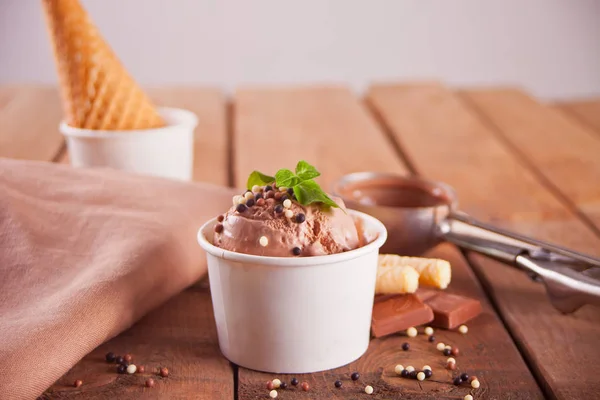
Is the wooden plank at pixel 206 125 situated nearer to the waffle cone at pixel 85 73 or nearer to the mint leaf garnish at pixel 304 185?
the waffle cone at pixel 85 73

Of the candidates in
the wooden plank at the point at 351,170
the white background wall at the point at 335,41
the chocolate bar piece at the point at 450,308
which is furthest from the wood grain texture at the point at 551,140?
the white background wall at the point at 335,41

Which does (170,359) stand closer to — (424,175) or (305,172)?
(305,172)

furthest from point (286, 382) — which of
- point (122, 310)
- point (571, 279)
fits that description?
point (571, 279)

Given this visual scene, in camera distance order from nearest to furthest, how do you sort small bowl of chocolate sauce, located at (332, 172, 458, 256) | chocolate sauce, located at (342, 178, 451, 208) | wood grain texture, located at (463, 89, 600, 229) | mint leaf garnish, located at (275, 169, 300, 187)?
mint leaf garnish, located at (275, 169, 300, 187)
small bowl of chocolate sauce, located at (332, 172, 458, 256)
chocolate sauce, located at (342, 178, 451, 208)
wood grain texture, located at (463, 89, 600, 229)

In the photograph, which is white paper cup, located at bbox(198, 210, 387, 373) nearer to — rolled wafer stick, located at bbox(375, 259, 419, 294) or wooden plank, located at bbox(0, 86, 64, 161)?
rolled wafer stick, located at bbox(375, 259, 419, 294)

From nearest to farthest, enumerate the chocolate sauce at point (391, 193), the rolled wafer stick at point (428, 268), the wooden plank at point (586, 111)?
the rolled wafer stick at point (428, 268), the chocolate sauce at point (391, 193), the wooden plank at point (586, 111)

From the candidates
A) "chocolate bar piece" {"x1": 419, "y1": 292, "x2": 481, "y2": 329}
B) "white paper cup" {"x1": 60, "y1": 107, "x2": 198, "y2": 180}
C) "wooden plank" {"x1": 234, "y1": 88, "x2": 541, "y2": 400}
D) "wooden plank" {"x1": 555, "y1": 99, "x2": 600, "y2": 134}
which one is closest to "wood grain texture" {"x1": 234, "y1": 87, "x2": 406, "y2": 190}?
"wooden plank" {"x1": 234, "y1": 88, "x2": 541, "y2": 400}
